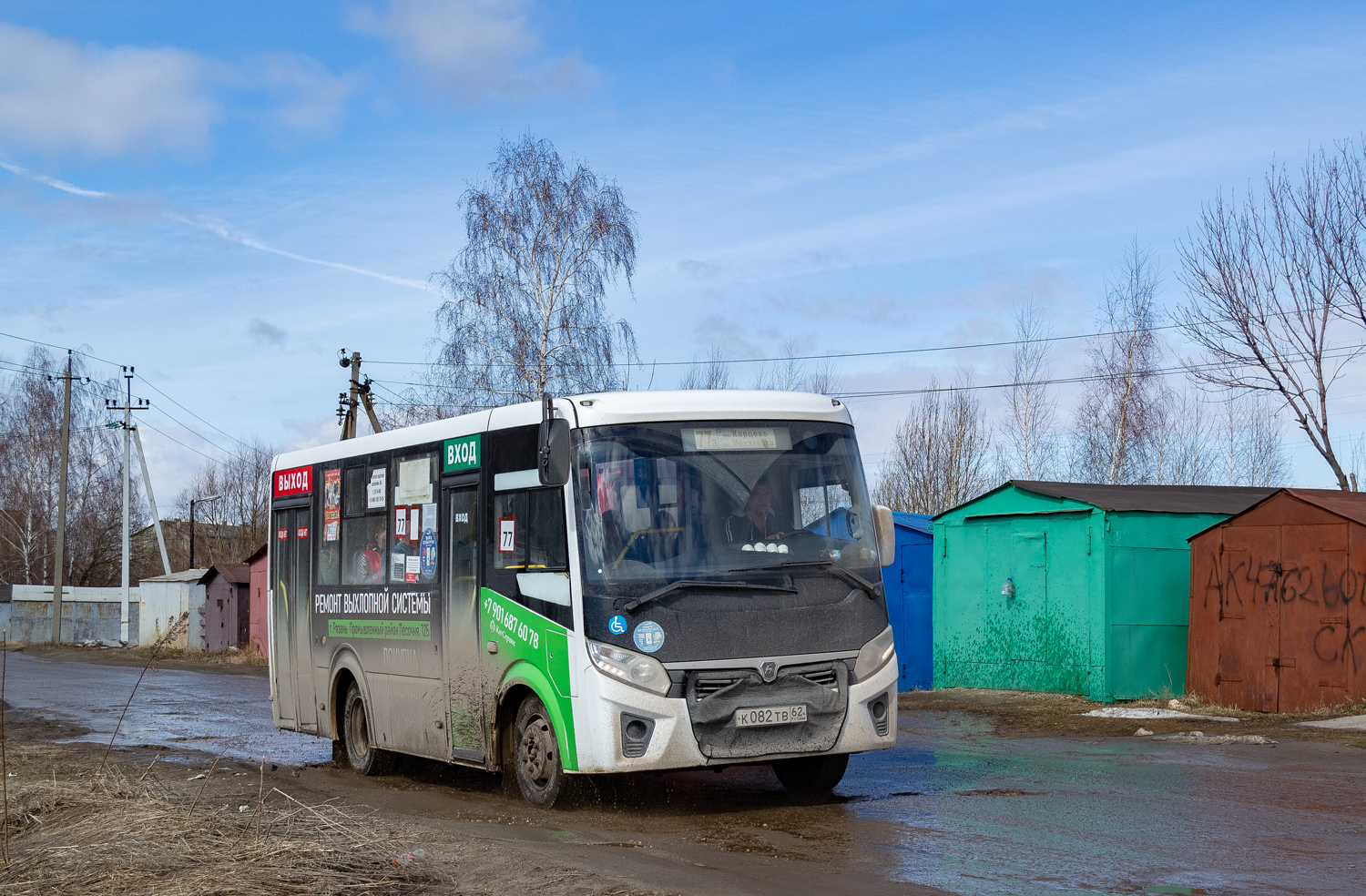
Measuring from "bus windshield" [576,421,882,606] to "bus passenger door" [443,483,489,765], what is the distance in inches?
65.2

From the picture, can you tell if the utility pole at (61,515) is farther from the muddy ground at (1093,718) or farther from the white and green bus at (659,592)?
the white and green bus at (659,592)

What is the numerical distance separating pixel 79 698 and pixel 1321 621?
62.2 ft

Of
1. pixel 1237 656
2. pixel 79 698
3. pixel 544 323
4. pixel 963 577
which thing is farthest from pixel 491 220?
pixel 1237 656

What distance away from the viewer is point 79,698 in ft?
75.2

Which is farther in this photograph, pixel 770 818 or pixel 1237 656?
pixel 1237 656

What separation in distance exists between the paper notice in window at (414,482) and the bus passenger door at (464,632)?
1.40 feet

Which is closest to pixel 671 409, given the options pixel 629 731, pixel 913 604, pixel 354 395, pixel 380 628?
pixel 629 731

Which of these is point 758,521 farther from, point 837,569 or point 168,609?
point 168,609

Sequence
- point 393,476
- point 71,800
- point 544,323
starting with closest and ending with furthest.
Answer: point 71,800
point 393,476
point 544,323

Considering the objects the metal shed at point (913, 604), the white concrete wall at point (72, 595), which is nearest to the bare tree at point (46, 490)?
the white concrete wall at point (72, 595)

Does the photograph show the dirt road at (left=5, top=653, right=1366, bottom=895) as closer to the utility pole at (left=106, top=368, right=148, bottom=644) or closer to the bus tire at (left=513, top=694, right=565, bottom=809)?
the bus tire at (left=513, top=694, right=565, bottom=809)

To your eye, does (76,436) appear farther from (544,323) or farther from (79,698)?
(79,698)

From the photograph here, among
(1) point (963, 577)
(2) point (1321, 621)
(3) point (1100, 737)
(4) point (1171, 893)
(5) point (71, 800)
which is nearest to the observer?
(4) point (1171, 893)

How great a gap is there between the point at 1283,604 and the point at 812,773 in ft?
27.3
